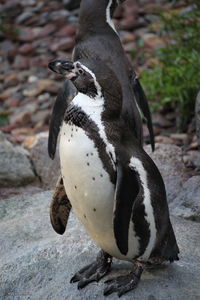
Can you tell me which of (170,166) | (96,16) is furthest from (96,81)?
(170,166)

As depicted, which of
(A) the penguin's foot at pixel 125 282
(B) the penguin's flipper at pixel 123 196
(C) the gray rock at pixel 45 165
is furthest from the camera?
(C) the gray rock at pixel 45 165

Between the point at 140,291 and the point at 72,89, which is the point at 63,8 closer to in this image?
the point at 72,89

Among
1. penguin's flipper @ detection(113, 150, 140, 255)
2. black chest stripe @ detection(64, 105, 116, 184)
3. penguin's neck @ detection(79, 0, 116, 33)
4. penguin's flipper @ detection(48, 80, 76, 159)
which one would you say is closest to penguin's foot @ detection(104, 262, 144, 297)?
Answer: penguin's flipper @ detection(113, 150, 140, 255)

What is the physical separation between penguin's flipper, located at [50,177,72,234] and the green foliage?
8.03 ft

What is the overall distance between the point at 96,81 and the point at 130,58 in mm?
4726

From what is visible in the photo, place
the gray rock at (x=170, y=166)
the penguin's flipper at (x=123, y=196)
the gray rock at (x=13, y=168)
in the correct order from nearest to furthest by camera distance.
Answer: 1. the penguin's flipper at (x=123, y=196)
2. the gray rock at (x=170, y=166)
3. the gray rock at (x=13, y=168)

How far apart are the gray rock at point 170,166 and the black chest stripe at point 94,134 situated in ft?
5.44

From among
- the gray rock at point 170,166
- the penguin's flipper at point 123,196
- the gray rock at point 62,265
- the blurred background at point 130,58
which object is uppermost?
the penguin's flipper at point 123,196

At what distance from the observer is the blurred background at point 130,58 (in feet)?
18.4

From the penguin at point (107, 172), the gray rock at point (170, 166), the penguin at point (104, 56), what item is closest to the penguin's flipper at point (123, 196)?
the penguin at point (107, 172)

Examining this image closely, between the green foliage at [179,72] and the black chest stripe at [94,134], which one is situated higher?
the black chest stripe at [94,134]

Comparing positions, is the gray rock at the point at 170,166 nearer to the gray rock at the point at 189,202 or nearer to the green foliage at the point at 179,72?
the gray rock at the point at 189,202

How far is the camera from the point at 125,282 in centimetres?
302

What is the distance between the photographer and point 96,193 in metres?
2.83
